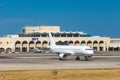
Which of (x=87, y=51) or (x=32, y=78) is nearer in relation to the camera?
(x=32, y=78)

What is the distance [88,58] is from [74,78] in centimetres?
5604

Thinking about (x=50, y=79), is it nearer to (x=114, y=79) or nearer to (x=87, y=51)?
(x=114, y=79)

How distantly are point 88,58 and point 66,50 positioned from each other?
33.9ft

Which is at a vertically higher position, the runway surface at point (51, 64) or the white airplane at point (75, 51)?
the white airplane at point (75, 51)

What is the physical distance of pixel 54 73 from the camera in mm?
44500

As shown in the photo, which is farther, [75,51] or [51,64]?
[75,51]

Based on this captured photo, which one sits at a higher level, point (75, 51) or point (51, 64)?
point (75, 51)

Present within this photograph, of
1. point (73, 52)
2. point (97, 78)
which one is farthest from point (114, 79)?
point (73, 52)

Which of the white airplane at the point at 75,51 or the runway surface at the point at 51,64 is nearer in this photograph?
the runway surface at the point at 51,64

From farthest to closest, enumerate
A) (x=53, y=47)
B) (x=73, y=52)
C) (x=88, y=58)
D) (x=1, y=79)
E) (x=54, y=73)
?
(x=53, y=47)
(x=73, y=52)
(x=88, y=58)
(x=54, y=73)
(x=1, y=79)

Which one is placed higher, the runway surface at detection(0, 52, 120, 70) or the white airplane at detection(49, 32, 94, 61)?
the white airplane at detection(49, 32, 94, 61)

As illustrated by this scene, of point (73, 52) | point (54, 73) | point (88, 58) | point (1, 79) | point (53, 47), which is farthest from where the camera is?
point (53, 47)

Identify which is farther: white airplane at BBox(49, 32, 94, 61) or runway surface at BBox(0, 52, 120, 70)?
white airplane at BBox(49, 32, 94, 61)

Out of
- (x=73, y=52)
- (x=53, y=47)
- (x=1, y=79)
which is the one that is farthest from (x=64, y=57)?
(x=1, y=79)
